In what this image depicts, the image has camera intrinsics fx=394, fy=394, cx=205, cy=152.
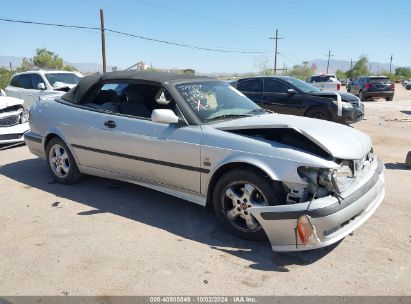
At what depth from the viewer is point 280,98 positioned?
10.8 metres

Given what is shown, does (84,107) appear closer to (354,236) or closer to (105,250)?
(105,250)

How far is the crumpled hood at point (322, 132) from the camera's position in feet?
11.6

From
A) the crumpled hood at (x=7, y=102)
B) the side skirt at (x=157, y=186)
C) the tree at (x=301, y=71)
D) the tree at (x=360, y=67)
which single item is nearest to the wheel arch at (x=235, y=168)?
the side skirt at (x=157, y=186)

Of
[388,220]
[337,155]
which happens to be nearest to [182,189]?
[337,155]

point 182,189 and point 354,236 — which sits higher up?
point 182,189

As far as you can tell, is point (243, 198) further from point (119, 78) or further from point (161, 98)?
point (119, 78)

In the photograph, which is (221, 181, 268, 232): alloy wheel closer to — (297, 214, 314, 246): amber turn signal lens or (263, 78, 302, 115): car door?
(297, 214, 314, 246): amber turn signal lens

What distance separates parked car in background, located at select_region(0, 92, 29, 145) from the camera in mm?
8086

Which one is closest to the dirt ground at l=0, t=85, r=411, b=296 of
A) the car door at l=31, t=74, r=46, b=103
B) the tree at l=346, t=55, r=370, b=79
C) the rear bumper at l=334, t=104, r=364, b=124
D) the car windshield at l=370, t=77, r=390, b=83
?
the rear bumper at l=334, t=104, r=364, b=124

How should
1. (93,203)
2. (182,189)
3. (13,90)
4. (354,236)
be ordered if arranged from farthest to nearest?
(13,90)
(93,203)
(182,189)
(354,236)

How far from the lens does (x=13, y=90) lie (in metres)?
12.1

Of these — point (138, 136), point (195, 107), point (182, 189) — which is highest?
point (195, 107)

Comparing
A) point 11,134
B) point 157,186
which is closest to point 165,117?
point 157,186

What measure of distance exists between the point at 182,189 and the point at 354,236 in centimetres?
182
